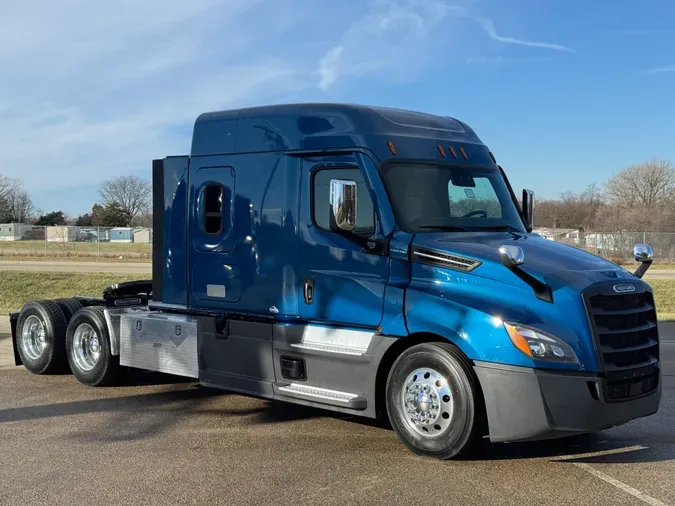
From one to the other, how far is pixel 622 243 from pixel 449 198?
32.2 meters

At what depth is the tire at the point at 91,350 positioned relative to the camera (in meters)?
8.66

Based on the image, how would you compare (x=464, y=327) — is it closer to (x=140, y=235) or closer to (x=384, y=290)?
(x=384, y=290)

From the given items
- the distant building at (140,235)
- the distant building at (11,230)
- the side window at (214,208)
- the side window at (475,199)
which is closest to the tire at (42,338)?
the side window at (214,208)

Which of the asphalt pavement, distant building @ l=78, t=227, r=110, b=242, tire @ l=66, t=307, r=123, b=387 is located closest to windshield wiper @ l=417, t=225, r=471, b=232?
the asphalt pavement

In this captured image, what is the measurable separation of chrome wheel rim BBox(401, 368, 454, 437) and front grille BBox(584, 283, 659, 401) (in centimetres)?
120

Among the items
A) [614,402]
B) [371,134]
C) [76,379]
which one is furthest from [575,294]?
[76,379]

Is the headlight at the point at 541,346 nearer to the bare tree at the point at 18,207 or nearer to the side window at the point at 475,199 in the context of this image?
the side window at the point at 475,199

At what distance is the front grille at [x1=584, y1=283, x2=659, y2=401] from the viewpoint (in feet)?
17.8

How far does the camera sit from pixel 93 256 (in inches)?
1649

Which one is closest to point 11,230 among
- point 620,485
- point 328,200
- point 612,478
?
point 328,200

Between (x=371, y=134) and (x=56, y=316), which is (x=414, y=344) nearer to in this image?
(x=371, y=134)

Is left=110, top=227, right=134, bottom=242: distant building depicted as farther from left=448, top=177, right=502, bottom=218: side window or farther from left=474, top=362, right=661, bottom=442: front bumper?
left=474, top=362, right=661, bottom=442: front bumper

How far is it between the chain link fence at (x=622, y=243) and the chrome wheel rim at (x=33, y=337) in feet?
95.8

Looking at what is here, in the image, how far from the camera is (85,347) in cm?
913
